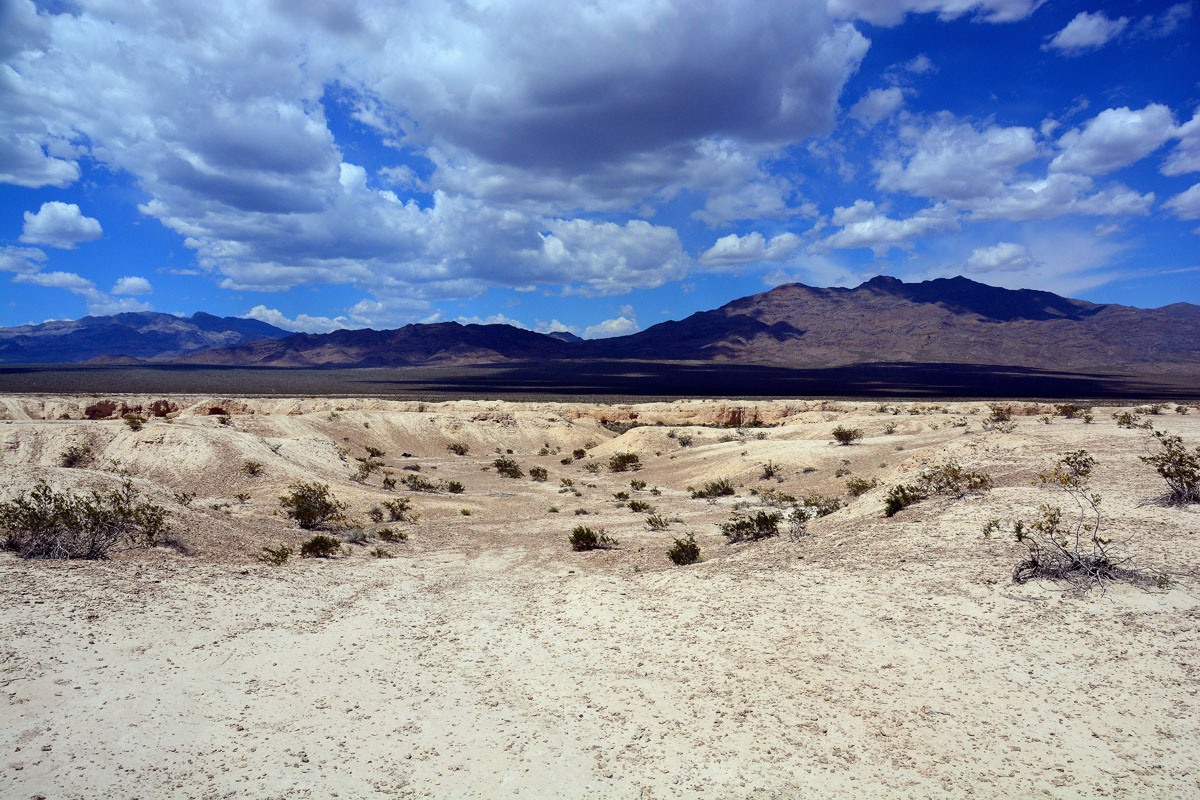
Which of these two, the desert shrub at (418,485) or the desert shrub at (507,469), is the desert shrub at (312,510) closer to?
the desert shrub at (418,485)

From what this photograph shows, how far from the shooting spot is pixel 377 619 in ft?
28.2

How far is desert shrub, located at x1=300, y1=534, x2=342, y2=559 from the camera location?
1241 cm

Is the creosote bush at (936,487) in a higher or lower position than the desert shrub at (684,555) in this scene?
higher

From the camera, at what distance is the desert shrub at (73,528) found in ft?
30.5

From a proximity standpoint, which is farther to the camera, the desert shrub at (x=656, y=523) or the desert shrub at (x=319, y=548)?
the desert shrub at (x=656, y=523)

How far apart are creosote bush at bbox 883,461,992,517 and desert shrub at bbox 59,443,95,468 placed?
78.7 feet

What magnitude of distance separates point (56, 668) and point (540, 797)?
4.83 metres

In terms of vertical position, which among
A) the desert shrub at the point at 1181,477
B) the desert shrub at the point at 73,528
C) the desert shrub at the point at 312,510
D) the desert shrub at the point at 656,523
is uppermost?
the desert shrub at the point at 1181,477

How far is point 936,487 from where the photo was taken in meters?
12.5

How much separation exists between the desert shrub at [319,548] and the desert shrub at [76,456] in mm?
13527

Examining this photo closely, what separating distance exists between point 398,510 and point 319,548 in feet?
17.8

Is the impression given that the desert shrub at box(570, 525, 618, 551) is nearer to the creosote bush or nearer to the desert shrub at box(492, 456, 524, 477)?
the creosote bush

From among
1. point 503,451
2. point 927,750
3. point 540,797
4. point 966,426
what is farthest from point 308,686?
point 503,451

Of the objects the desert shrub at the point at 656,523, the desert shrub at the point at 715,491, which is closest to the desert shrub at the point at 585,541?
the desert shrub at the point at 656,523
